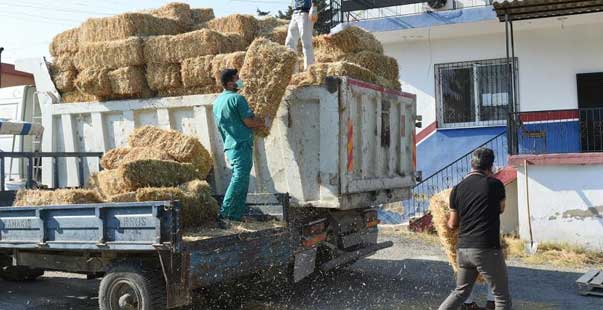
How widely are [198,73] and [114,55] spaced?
1.29 metres

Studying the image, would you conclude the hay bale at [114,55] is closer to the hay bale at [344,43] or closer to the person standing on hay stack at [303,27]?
the person standing on hay stack at [303,27]

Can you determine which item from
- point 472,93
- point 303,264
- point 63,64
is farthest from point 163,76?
point 472,93

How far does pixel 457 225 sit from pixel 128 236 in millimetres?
2894

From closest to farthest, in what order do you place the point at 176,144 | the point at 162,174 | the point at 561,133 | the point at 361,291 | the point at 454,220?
the point at 454,220, the point at 162,174, the point at 176,144, the point at 361,291, the point at 561,133

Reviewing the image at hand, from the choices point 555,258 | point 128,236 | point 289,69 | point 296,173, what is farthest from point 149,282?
point 555,258

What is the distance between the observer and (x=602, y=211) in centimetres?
1086

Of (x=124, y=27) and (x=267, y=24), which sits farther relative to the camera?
(x=267, y=24)

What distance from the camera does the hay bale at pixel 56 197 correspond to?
6.21 metres

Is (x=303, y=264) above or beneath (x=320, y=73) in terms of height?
beneath

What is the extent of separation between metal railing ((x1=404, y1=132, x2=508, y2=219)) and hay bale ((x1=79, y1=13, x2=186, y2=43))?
7133mm

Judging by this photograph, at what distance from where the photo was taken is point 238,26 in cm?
895

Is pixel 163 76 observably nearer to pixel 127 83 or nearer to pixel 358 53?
pixel 127 83

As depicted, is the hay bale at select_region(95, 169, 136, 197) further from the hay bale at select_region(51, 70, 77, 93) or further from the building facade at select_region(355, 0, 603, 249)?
the building facade at select_region(355, 0, 603, 249)

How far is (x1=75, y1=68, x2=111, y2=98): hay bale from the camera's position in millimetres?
8273
